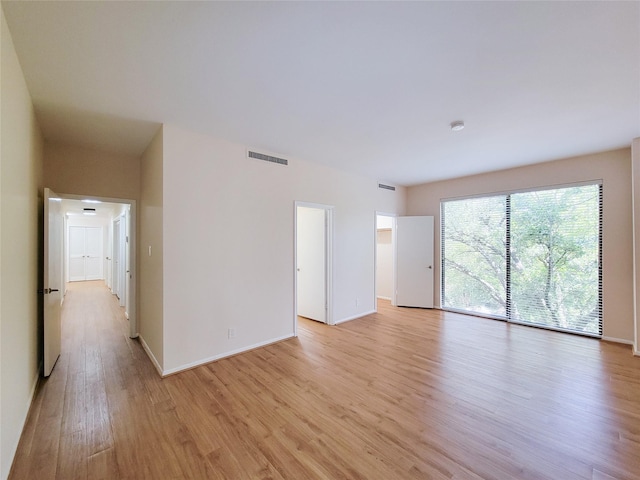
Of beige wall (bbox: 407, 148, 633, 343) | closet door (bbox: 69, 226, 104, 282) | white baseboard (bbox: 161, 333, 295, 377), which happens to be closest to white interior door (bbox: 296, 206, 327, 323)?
white baseboard (bbox: 161, 333, 295, 377)

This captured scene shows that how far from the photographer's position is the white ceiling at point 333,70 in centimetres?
152

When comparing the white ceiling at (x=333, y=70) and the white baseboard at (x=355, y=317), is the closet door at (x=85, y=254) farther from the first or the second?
the white baseboard at (x=355, y=317)

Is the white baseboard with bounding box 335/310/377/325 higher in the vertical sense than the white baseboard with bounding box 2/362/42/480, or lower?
lower

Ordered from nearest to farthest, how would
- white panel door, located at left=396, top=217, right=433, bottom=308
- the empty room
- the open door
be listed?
the empty room < the open door < white panel door, located at left=396, top=217, right=433, bottom=308

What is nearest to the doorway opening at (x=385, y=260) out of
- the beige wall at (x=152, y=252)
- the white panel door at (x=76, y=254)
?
the beige wall at (x=152, y=252)

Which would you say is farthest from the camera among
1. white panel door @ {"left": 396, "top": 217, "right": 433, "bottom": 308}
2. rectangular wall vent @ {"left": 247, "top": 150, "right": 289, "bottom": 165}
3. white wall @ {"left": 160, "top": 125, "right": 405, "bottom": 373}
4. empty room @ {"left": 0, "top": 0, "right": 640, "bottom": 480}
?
white panel door @ {"left": 396, "top": 217, "right": 433, "bottom": 308}

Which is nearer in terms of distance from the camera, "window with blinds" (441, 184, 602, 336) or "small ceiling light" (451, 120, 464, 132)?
"small ceiling light" (451, 120, 464, 132)

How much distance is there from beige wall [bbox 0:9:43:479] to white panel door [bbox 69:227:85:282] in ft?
31.0

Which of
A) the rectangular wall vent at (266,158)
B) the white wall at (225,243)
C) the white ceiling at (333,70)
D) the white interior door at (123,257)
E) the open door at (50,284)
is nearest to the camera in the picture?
the white ceiling at (333,70)

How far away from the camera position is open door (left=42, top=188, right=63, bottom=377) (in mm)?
2791

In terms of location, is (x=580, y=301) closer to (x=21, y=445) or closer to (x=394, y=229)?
(x=394, y=229)

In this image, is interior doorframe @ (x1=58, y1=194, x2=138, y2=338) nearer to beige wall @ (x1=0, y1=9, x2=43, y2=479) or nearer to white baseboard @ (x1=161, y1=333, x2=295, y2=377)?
beige wall @ (x1=0, y1=9, x2=43, y2=479)

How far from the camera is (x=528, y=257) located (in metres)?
4.53

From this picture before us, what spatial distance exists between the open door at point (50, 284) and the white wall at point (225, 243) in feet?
3.97
